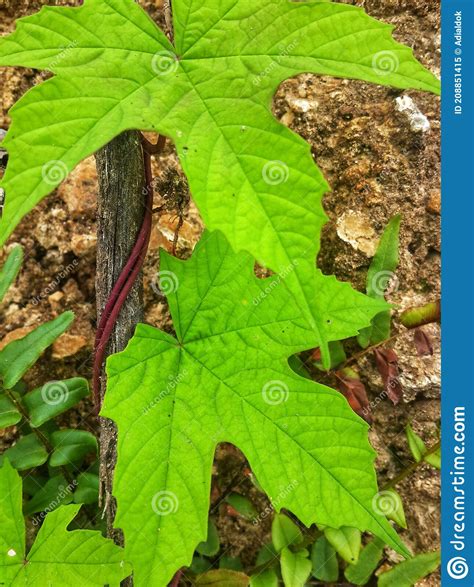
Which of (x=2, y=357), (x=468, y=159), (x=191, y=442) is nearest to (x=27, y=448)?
(x=2, y=357)

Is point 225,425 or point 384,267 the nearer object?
point 225,425

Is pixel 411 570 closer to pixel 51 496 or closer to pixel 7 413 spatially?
pixel 51 496

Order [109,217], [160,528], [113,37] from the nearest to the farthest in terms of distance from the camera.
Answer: [113,37]
[160,528]
[109,217]

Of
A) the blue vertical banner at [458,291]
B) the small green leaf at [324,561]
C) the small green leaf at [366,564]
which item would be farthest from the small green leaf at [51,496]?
the blue vertical banner at [458,291]

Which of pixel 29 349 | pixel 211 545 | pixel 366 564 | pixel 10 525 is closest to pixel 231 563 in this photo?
pixel 211 545

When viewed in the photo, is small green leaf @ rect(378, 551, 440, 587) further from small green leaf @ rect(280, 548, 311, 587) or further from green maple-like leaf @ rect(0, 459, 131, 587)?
green maple-like leaf @ rect(0, 459, 131, 587)

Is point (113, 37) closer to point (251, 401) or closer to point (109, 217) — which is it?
point (109, 217)

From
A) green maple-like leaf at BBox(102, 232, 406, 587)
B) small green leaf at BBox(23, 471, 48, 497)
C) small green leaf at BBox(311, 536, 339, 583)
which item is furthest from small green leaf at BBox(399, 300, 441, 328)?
small green leaf at BBox(23, 471, 48, 497)
